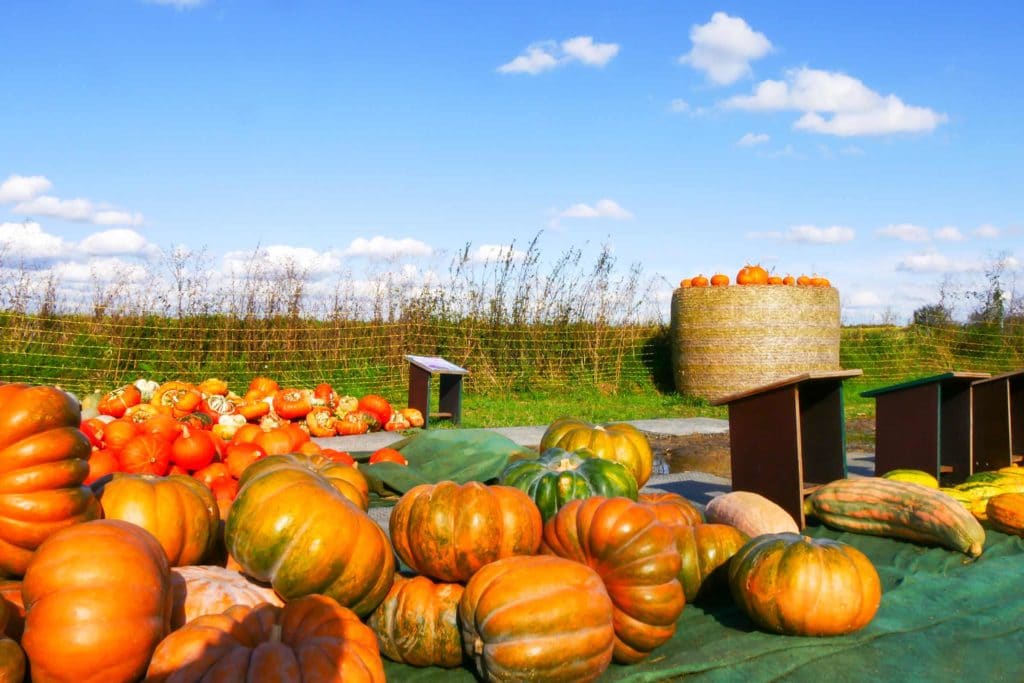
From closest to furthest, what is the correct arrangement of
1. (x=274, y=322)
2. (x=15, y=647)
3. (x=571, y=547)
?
(x=15, y=647), (x=571, y=547), (x=274, y=322)

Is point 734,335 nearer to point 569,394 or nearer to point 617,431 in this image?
point 569,394

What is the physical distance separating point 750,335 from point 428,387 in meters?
6.20

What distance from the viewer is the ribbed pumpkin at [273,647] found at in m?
2.08

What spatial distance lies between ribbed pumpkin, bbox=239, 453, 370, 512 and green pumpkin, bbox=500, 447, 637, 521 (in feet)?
2.11

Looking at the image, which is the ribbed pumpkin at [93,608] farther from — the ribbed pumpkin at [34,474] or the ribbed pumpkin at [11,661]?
the ribbed pumpkin at [34,474]

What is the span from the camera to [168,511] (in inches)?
114

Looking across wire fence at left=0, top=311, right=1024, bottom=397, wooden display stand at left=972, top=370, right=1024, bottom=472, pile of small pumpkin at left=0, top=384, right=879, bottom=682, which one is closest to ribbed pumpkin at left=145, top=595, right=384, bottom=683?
pile of small pumpkin at left=0, top=384, right=879, bottom=682

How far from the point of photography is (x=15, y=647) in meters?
2.15

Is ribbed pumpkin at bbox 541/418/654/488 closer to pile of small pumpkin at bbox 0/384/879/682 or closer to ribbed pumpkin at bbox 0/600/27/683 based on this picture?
pile of small pumpkin at bbox 0/384/879/682

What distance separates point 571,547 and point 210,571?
119cm

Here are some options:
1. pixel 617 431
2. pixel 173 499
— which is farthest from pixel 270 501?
pixel 617 431

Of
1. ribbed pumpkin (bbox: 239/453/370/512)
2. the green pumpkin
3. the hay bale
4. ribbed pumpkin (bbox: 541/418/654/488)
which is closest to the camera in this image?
ribbed pumpkin (bbox: 239/453/370/512)

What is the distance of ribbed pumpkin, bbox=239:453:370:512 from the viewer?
10.4 ft

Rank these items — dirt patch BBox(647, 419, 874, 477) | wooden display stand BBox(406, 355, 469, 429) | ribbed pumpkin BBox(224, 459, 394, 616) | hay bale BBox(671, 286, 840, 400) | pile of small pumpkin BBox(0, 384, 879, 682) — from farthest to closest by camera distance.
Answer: hay bale BBox(671, 286, 840, 400) < wooden display stand BBox(406, 355, 469, 429) < dirt patch BBox(647, 419, 874, 477) < ribbed pumpkin BBox(224, 459, 394, 616) < pile of small pumpkin BBox(0, 384, 879, 682)
